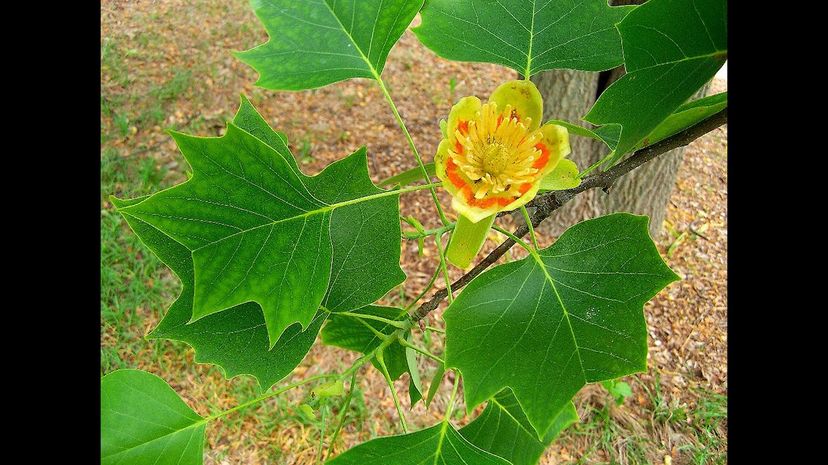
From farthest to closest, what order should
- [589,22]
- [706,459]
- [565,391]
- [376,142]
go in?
[376,142]
[706,459]
[589,22]
[565,391]

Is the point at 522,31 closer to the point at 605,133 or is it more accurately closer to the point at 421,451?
the point at 605,133

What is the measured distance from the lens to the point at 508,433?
954 millimetres

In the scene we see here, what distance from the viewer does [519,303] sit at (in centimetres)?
73

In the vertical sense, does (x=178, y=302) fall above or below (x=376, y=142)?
above

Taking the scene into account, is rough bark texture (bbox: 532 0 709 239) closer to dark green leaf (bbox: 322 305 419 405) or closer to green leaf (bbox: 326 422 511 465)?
dark green leaf (bbox: 322 305 419 405)

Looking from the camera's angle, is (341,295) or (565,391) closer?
(565,391)

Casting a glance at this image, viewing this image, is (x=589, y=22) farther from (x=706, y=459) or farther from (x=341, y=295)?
(x=706, y=459)

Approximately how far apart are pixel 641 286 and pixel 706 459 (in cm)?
164

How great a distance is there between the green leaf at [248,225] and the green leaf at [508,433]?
1.26 feet

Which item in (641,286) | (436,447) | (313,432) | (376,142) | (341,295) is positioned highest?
(641,286)

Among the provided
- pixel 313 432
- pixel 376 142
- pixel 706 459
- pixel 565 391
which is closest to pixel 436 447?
pixel 565 391

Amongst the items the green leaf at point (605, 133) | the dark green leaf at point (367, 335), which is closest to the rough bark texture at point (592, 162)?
the green leaf at point (605, 133)

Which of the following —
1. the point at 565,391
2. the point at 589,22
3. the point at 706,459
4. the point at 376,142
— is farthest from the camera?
the point at 376,142

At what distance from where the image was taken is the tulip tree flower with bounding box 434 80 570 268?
0.72 metres
